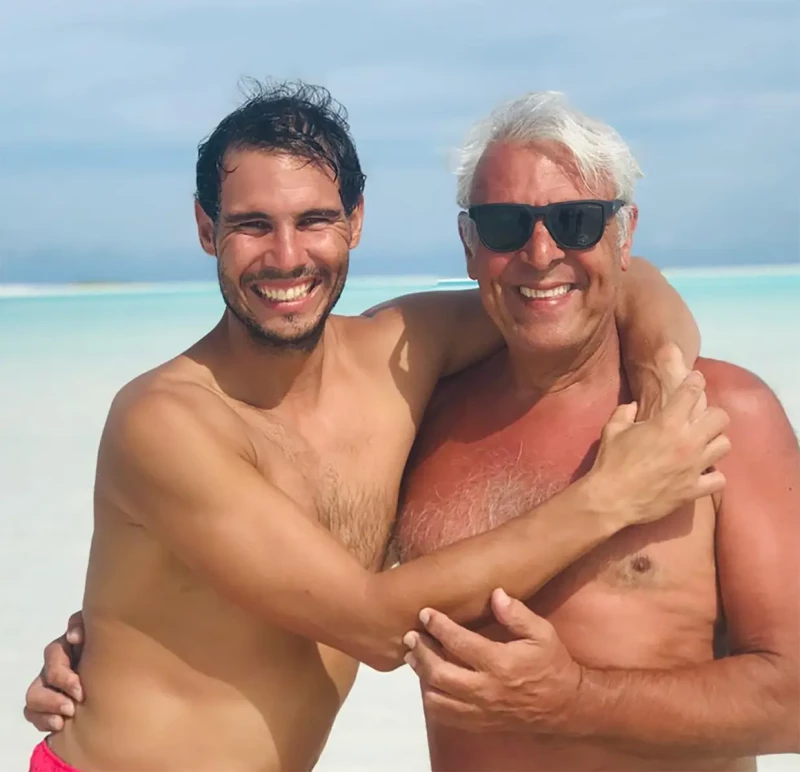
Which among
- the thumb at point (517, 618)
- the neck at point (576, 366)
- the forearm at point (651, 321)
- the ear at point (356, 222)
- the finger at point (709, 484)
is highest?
the ear at point (356, 222)

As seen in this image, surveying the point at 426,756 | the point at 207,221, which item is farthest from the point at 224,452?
the point at 426,756

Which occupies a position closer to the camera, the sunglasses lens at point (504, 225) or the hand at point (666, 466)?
the hand at point (666, 466)

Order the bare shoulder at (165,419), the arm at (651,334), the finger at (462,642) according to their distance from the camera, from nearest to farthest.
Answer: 1. the finger at (462,642)
2. the bare shoulder at (165,419)
3. the arm at (651,334)

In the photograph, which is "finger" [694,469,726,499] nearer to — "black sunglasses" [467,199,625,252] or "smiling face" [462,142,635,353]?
"smiling face" [462,142,635,353]

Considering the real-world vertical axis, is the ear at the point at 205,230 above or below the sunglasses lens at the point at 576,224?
above

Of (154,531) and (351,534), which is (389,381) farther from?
(154,531)

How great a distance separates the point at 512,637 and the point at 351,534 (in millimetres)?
494

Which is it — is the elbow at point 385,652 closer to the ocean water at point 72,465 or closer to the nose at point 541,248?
the nose at point 541,248

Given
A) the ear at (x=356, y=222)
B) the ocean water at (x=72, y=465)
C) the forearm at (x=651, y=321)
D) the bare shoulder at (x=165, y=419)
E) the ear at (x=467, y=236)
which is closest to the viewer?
the bare shoulder at (x=165, y=419)

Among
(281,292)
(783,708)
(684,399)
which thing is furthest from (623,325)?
(783,708)

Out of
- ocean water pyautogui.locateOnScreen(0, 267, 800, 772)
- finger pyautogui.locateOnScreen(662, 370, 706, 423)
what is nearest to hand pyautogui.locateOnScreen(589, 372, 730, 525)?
finger pyautogui.locateOnScreen(662, 370, 706, 423)

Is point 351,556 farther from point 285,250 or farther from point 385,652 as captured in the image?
point 285,250

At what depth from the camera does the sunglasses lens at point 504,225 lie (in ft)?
7.51

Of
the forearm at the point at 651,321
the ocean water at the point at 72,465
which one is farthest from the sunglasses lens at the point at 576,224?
the ocean water at the point at 72,465
